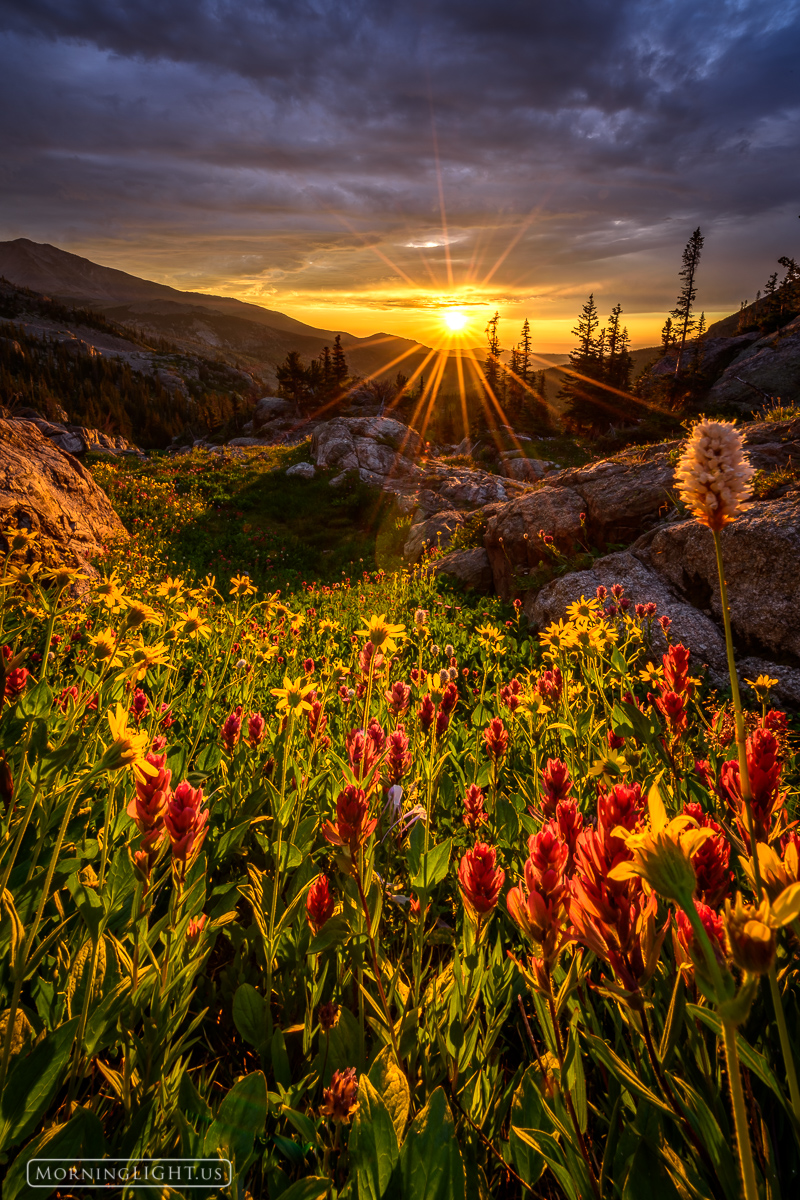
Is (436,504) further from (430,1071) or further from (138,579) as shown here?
(430,1071)

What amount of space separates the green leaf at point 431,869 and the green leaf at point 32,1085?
2.91 feet

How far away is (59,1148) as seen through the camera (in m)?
0.98

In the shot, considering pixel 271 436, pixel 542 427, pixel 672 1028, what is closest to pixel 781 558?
pixel 672 1028

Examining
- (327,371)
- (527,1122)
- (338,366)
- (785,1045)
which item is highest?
(338,366)

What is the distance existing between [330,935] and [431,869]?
41 centimetres

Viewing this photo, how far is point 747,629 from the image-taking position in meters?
5.25

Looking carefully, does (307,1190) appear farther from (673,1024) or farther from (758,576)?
(758,576)

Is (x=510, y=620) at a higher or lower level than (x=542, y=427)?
lower

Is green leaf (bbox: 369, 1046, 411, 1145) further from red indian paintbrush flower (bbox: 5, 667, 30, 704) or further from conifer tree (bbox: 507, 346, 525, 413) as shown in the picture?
conifer tree (bbox: 507, 346, 525, 413)

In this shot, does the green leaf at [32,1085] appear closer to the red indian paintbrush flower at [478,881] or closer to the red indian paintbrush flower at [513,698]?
the red indian paintbrush flower at [478,881]

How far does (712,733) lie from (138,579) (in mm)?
6567

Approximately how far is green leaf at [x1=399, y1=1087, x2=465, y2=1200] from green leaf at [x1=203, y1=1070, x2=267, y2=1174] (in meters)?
0.29

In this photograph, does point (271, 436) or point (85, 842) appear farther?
point (271, 436)

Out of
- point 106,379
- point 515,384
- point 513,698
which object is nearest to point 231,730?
point 513,698
